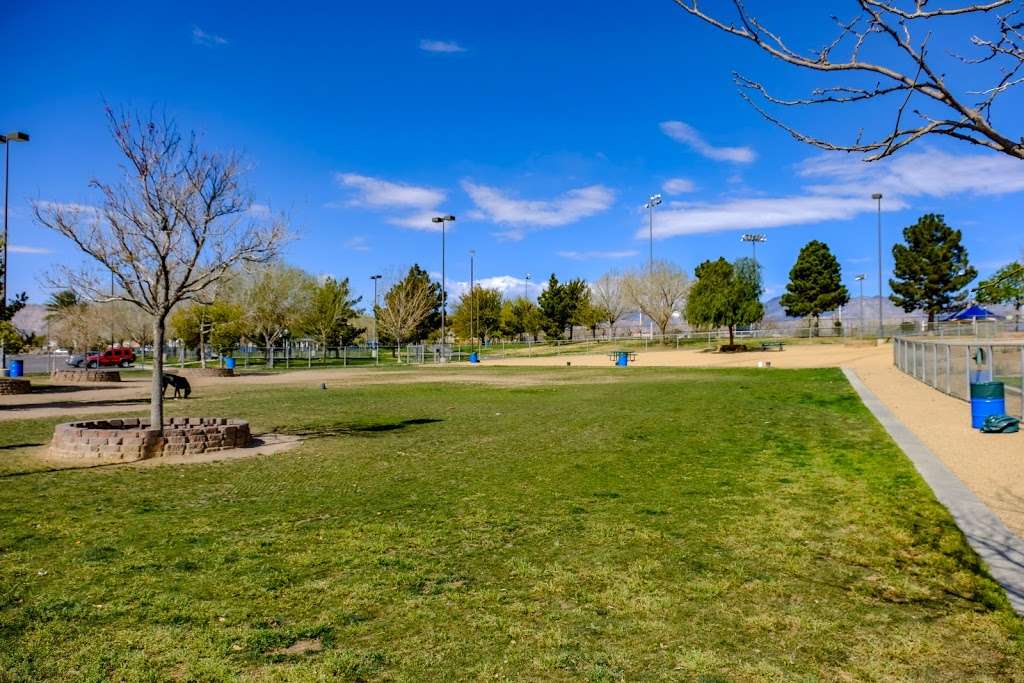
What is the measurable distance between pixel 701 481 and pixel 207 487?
663 centimetres

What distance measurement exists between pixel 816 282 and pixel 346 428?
8945 cm

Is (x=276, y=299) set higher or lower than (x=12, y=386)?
higher

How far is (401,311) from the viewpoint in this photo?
62375mm

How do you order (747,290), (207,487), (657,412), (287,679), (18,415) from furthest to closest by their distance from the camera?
(747,290) < (18,415) < (657,412) < (207,487) < (287,679)

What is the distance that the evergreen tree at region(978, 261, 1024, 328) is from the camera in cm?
328

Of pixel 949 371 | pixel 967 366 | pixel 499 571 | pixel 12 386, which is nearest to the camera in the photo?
pixel 499 571

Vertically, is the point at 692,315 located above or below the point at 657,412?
above

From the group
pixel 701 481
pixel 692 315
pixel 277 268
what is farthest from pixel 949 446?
pixel 277 268

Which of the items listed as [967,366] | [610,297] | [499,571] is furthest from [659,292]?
[499,571]

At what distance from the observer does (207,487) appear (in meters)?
8.93

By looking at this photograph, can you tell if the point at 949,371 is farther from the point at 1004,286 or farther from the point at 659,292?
the point at 659,292

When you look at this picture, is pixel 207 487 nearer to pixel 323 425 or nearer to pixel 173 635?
pixel 173 635

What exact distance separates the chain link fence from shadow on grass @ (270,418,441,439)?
42.3 feet

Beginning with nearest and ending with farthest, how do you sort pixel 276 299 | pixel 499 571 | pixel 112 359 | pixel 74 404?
pixel 499 571
pixel 74 404
pixel 112 359
pixel 276 299
